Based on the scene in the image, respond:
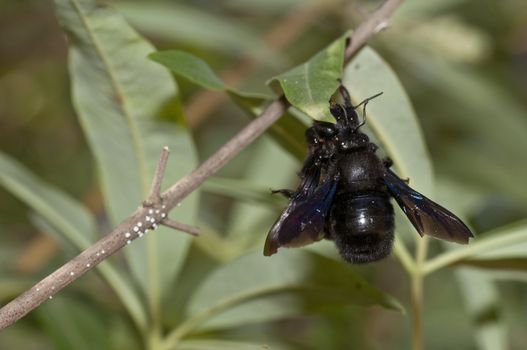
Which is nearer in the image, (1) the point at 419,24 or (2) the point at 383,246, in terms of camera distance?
(2) the point at 383,246

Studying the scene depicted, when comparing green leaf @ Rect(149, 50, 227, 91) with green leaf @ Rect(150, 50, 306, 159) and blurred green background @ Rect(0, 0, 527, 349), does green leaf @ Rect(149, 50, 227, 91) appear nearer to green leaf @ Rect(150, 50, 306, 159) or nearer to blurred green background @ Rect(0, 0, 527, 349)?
green leaf @ Rect(150, 50, 306, 159)

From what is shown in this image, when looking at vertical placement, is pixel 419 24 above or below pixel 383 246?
above

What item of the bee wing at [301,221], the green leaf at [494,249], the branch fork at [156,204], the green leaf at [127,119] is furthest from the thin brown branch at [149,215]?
the green leaf at [494,249]

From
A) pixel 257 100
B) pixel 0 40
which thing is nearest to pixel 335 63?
pixel 257 100

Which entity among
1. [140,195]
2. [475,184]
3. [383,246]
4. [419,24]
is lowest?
[383,246]

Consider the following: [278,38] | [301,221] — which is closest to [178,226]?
[301,221]

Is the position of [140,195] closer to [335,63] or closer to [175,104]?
[175,104]

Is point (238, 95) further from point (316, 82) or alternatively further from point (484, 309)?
point (484, 309)

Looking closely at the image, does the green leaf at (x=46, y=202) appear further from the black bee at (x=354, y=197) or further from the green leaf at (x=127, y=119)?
the black bee at (x=354, y=197)
